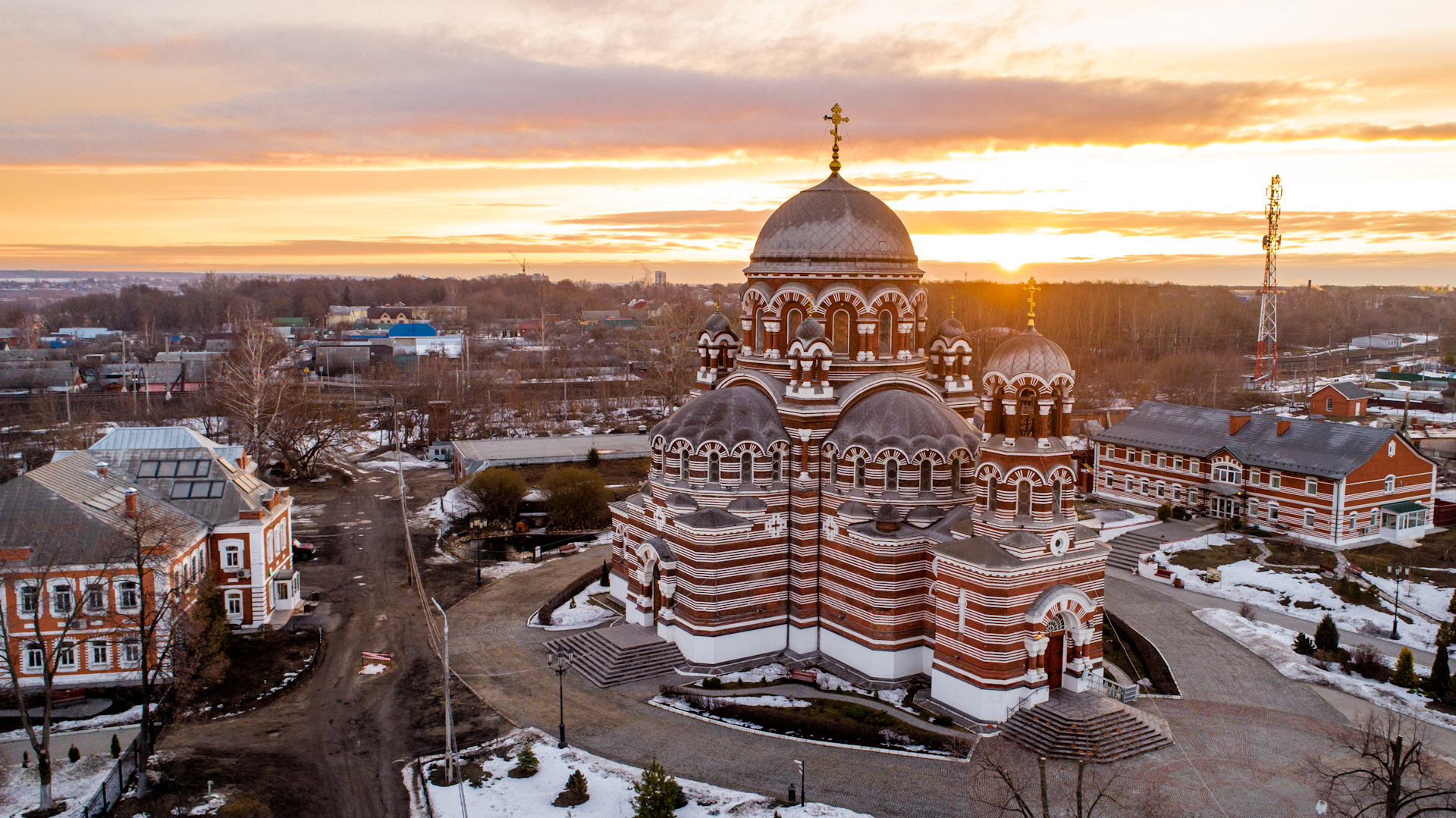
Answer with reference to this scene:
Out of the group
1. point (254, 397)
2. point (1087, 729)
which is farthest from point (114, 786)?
point (254, 397)

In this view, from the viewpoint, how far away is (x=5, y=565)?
23578 mm

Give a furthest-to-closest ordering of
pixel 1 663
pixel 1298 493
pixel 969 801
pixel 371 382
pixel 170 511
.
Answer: pixel 371 382 < pixel 1298 493 < pixel 170 511 < pixel 1 663 < pixel 969 801

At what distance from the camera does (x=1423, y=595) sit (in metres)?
31.5

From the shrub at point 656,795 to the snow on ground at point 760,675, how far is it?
23.5ft

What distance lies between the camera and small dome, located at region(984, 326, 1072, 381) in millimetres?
22641

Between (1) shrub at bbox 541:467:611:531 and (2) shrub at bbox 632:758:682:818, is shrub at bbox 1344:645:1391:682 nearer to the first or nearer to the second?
(2) shrub at bbox 632:758:682:818

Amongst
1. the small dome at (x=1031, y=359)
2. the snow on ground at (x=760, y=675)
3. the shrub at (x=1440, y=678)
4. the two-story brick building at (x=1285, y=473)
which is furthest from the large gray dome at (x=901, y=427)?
the two-story brick building at (x=1285, y=473)

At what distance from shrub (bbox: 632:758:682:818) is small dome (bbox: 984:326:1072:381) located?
1199 cm

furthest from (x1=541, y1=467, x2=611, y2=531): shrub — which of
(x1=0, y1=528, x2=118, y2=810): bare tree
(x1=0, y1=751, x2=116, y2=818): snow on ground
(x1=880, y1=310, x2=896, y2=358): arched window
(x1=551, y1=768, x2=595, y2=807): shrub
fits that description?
(x1=551, y1=768, x2=595, y2=807): shrub

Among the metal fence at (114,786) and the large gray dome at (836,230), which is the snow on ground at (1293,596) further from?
the metal fence at (114,786)

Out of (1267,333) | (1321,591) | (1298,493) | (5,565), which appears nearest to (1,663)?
(5,565)

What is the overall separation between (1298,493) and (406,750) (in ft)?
114

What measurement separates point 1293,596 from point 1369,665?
7.11 m

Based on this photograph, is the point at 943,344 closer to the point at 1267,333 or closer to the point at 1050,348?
the point at 1050,348
